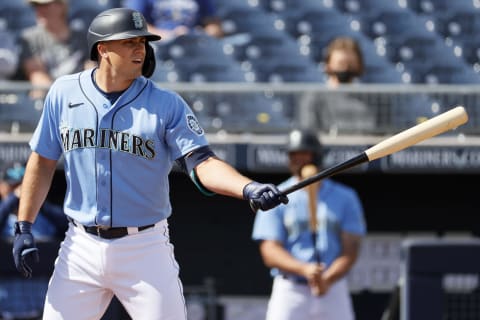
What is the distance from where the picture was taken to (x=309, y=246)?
6.44 metres

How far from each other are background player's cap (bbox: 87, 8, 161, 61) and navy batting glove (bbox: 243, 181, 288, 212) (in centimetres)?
69

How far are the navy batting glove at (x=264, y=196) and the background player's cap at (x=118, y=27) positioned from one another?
2.28ft

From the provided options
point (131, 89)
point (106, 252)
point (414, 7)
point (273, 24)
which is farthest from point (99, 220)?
point (414, 7)

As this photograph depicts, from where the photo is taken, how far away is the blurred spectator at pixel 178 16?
27.5ft

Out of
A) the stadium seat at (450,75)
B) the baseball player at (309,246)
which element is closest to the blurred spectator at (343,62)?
the stadium seat at (450,75)

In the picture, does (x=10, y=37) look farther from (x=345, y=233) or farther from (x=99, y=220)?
(x=99, y=220)

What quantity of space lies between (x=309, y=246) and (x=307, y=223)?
130mm

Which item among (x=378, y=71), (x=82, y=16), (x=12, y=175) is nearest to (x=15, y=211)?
(x=12, y=175)

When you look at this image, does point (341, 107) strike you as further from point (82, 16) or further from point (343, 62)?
point (82, 16)

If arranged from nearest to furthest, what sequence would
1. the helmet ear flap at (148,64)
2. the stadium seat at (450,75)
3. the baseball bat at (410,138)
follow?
the baseball bat at (410,138) → the helmet ear flap at (148,64) → the stadium seat at (450,75)

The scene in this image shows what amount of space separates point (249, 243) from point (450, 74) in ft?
6.54

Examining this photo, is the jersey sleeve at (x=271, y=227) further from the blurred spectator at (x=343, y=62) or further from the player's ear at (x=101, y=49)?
the player's ear at (x=101, y=49)

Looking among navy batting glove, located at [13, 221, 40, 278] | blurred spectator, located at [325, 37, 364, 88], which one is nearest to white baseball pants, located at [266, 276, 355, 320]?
blurred spectator, located at [325, 37, 364, 88]

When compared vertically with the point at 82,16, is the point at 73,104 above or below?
below
